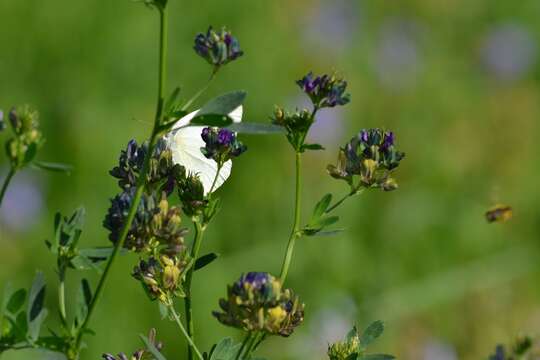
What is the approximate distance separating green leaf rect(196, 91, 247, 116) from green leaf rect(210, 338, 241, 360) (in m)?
0.35

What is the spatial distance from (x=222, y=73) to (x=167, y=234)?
12.0ft

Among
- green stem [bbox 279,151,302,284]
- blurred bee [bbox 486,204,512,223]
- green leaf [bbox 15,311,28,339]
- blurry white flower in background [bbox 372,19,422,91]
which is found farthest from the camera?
blurry white flower in background [bbox 372,19,422,91]

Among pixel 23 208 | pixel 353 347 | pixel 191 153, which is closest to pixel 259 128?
pixel 353 347

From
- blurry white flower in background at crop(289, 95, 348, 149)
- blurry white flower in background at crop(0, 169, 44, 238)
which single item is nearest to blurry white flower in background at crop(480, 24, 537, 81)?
blurry white flower in background at crop(289, 95, 348, 149)

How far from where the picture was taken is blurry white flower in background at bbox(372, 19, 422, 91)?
5.68 metres

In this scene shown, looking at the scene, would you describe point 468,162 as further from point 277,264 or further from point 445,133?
point 277,264

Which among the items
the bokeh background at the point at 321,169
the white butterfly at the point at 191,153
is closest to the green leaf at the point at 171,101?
the white butterfly at the point at 191,153

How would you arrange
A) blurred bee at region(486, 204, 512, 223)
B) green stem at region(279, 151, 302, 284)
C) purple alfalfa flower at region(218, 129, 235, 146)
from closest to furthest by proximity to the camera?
green stem at region(279, 151, 302, 284)
purple alfalfa flower at region(218, 129, 235, 146)
blurred bee at region(486, 204, 512, 223)

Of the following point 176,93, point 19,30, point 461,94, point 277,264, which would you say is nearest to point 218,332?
point 277,264

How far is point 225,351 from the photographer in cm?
153

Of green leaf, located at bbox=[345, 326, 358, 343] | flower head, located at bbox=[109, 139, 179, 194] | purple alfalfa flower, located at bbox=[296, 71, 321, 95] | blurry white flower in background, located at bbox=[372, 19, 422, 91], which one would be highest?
blurry white flower in background, located at bbox=[372, 19, 422, 91]

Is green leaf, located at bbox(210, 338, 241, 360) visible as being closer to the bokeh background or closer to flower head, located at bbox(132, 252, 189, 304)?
flower head, located at bbox(132, 252, 189, 304)

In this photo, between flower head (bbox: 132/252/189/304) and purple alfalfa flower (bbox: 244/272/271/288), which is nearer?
purple alfalfa flower (bbox: 244/272/271/288)

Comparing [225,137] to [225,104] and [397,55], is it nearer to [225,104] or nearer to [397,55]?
[225,104]
